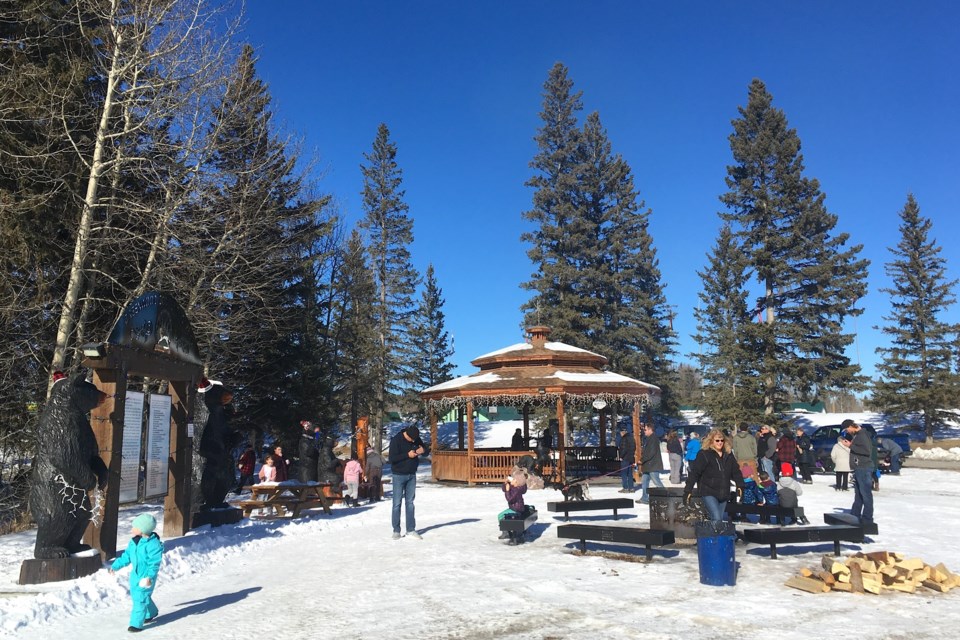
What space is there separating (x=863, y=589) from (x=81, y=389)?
856 cm

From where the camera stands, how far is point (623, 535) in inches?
311

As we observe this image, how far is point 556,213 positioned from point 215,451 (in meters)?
32.5

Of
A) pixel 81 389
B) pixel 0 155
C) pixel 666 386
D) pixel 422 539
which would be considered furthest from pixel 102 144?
pixel 666 386

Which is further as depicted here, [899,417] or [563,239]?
[563,239]

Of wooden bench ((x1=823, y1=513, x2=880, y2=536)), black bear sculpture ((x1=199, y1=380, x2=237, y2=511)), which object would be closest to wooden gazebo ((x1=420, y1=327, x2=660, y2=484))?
black bear sculpture ((x1=199, y1=380, x2=237, y2=511))

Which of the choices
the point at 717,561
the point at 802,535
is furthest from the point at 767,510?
the point at 717,561

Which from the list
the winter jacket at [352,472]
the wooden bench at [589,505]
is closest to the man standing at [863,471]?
the wooden bench at [589,505]

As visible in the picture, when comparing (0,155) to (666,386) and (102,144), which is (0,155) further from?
(666,386)

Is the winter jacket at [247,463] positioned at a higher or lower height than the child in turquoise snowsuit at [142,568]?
higher

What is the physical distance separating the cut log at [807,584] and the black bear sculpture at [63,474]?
7.52 metres

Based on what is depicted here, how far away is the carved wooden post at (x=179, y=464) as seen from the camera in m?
9.84

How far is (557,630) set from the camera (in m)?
5.35

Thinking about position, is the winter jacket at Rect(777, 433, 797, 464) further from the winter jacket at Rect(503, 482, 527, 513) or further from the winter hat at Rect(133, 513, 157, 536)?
the winter hat at Rect(133, 513, 157, 536)

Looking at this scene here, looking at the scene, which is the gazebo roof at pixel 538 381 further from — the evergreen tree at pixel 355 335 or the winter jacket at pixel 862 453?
the evergreen tree at pixel 355 335
